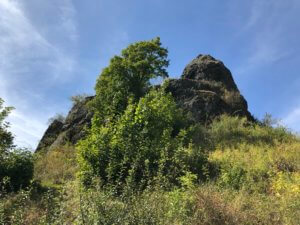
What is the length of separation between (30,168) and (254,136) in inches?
390

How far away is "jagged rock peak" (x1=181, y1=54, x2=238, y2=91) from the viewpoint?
2675 cm

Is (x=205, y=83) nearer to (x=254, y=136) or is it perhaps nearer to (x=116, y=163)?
(x=254, y=136)

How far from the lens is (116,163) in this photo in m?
11.7

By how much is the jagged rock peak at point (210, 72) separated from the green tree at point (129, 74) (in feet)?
14.1

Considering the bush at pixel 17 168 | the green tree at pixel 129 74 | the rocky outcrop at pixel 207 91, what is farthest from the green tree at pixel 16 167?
the rocky outcrop at pixel 207 91

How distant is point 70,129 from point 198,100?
721 centimetres

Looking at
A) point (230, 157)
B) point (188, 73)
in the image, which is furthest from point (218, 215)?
point (188, 73)

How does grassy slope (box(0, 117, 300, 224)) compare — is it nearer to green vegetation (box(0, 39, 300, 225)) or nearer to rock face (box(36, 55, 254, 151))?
green vegetation (box(0, 39, 300, 225))

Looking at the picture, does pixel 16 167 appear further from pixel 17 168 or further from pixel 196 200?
pixel 196 200

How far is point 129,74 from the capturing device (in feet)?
72.2

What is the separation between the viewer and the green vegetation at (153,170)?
25.0ft

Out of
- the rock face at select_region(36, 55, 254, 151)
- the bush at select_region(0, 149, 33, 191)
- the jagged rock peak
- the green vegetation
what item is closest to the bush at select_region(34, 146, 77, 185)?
the green vegetation

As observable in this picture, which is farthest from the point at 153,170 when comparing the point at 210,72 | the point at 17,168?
the point at 210,72

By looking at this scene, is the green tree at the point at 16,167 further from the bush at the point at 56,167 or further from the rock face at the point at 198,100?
the rock face at the point at 198,100
